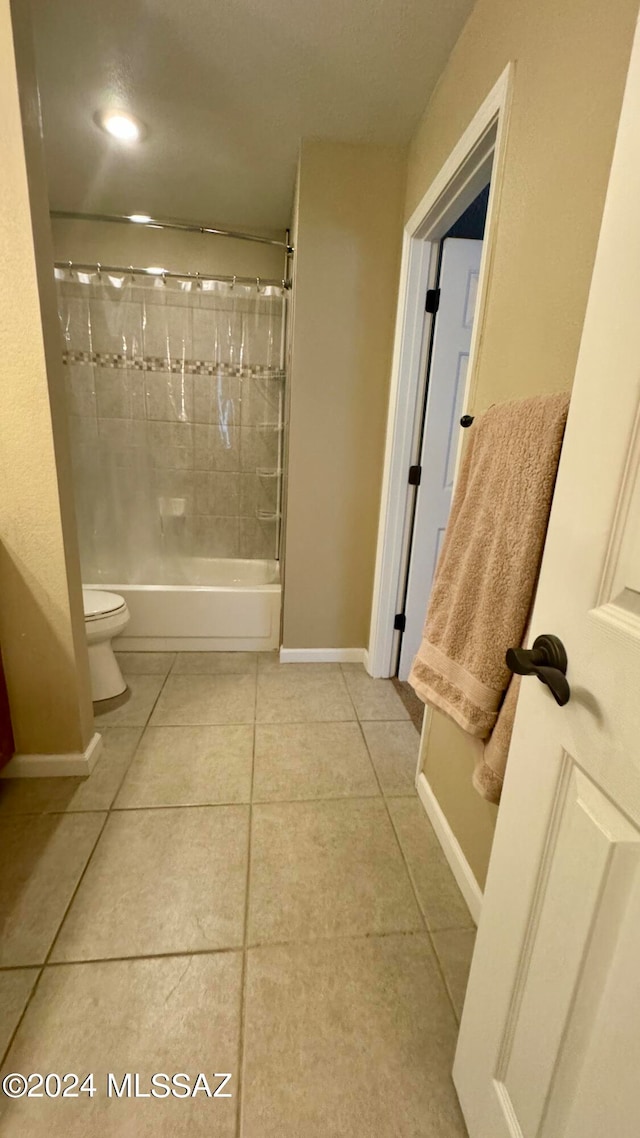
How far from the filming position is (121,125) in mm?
1850

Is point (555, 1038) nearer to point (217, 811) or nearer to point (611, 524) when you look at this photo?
point (611, 524)

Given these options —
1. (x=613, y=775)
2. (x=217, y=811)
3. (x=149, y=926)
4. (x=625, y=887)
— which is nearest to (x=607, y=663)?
(x=613, y=775)

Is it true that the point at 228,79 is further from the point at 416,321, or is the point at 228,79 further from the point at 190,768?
the point at 190,768

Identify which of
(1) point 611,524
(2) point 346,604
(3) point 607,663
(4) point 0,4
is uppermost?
(4) point 0,4

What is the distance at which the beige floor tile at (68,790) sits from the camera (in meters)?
1.44

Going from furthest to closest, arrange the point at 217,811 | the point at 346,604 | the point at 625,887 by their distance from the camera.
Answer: the point at 346,604, the point at 217,811, the point at 625,887

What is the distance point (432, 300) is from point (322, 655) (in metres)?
1.78

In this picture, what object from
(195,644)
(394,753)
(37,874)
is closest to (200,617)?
(195,644)

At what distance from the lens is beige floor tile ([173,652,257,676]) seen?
2336mm

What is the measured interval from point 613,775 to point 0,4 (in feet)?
6.45

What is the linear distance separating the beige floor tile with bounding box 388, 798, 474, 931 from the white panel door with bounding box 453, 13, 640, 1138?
518 millimetres

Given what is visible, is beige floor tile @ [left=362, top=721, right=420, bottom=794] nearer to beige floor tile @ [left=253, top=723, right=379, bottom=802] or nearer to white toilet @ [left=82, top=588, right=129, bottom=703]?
beige floor tile @ [left=253, top=723, right=379, bottom=802]

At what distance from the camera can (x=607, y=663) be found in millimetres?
476

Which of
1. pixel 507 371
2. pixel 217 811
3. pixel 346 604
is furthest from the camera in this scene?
pixel 346 604
